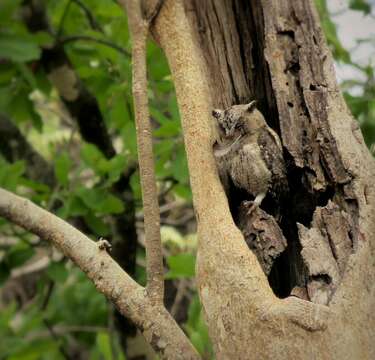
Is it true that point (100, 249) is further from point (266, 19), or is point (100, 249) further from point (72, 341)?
point (72, 341)

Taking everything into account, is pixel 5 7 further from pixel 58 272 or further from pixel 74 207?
pixel 58 272

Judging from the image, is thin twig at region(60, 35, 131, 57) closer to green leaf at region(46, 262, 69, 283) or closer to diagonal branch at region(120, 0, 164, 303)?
green leaf at region(46, 262, 69, 283)

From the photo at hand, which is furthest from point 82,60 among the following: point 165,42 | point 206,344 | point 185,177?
point 165,42

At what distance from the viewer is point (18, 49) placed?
233cm

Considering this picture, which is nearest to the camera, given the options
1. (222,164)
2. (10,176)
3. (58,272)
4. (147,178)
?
(147,178)

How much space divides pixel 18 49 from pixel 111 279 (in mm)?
1326

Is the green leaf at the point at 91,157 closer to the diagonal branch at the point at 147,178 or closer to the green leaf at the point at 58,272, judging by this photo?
the green leaf at the point at 58,272

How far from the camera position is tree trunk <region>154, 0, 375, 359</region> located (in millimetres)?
1138

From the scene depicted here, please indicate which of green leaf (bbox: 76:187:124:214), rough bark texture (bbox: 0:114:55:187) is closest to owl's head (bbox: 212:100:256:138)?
green leaf (bbox: 76:187:124:214)

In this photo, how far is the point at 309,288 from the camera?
1.20 meters

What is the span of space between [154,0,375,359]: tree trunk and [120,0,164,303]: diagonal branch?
0.09m

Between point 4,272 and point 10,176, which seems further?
point 4,272

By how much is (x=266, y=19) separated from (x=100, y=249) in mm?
594

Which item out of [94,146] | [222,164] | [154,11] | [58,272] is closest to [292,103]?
[222,164]
